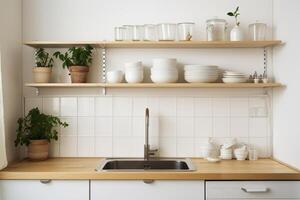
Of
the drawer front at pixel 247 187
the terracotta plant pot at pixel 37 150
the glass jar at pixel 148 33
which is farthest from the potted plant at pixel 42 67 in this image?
the drawer front at pixel 247 187

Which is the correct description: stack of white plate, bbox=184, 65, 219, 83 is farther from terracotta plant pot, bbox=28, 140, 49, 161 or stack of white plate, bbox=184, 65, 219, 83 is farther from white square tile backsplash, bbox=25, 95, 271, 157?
terracotta plant pot, bbox=28, 140, 49, 161

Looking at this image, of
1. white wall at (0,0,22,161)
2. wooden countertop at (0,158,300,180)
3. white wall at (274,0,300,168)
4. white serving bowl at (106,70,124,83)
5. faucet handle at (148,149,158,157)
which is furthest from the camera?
faucet handle at (148,149,158,157)

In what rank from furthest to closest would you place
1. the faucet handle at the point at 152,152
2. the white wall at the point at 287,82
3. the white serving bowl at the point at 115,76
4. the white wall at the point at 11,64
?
the faucet handle at the point at 152,152 < the white serving bowl at the point at 115,76 < the white wall at the point at 11,64 < the white wall at the point at 287,82

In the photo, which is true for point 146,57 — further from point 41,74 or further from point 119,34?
point 41,74

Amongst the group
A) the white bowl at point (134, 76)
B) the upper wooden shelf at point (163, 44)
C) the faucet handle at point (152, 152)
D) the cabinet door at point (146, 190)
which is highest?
the upper wooden shelf at point (163, 44)

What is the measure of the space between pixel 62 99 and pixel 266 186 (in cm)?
170

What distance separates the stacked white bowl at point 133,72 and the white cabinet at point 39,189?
844 mm

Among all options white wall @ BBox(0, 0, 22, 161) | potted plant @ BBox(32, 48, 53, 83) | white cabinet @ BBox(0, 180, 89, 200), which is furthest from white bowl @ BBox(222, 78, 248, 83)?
white wall @ BBox(0, 0, 22, 161)

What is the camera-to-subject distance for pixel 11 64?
2457mm

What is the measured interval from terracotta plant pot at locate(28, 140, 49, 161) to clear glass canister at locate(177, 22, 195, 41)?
137cm

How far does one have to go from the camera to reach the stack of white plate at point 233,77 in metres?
2.46

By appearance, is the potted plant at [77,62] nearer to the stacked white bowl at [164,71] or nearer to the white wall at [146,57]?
the white wall at [146,57]

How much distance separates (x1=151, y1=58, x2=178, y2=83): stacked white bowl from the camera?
242 centimetres

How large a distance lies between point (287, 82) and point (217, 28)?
0.68m
